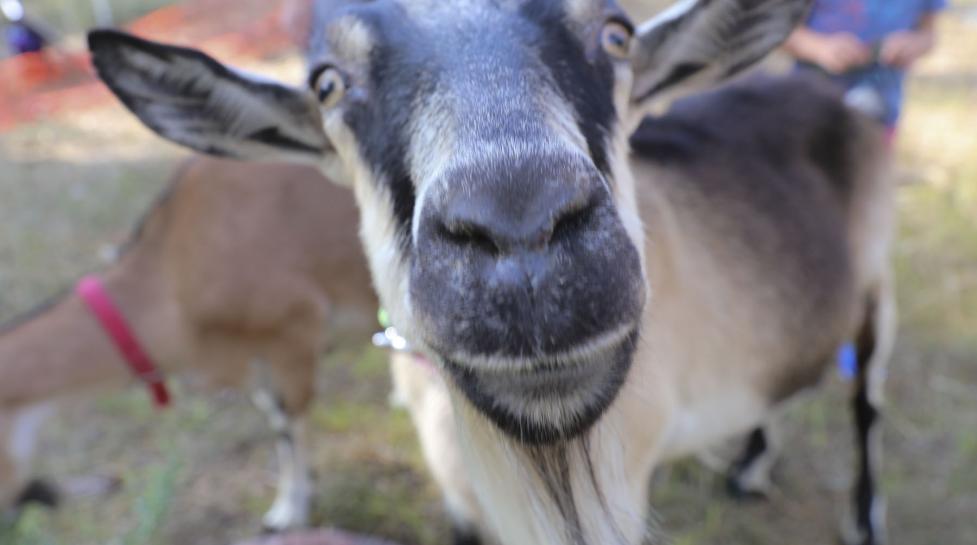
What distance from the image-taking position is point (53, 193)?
20.5 ft

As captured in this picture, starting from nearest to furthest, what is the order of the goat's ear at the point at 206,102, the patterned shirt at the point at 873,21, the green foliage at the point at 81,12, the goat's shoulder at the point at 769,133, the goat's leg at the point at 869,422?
the goat's ear at the point at 206,102
the goat's shoulder at the point at 769,133
the goat's leg at the point at 869,422
the patterned shirt at the point at 873,21
the green foliage at the point at 81,12

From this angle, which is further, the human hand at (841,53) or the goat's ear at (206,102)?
the human hand at (841,53)

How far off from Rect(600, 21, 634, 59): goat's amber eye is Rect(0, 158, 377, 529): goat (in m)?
2.00

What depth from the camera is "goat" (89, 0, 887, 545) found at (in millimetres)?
1204

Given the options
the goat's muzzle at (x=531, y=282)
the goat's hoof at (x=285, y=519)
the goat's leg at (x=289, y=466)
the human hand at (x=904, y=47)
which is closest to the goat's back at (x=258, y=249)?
the goat's leg at (x=289, y=466)

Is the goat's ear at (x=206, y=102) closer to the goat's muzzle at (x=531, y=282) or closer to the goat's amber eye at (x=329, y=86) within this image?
the goat's amber eye at (x=329, y=86)

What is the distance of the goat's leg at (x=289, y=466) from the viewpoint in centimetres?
358

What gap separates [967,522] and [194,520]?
3.07 m

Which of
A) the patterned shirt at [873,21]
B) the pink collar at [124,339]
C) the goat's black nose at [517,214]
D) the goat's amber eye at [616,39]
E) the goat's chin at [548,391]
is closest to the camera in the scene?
the goat's black nose at [517,214]

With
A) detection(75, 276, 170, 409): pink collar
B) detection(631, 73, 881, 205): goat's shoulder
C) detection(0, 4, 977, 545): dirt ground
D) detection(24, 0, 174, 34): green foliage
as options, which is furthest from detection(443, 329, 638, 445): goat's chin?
detection(24, 0, 174, 34): green foliage

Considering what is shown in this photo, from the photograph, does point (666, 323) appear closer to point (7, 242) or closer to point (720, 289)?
point (720, 289)

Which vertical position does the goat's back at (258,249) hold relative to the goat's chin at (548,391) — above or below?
below

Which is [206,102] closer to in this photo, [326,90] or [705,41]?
[326,90]

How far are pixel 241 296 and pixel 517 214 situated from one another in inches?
102
